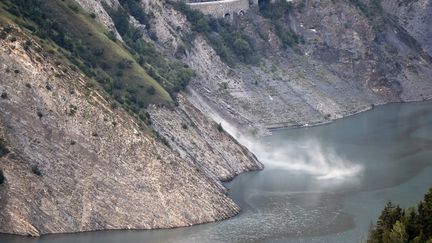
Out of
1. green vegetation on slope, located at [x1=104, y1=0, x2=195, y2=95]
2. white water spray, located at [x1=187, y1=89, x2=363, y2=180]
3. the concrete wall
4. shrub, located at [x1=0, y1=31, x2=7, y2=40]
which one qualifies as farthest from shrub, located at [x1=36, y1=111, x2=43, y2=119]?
the concrete wall

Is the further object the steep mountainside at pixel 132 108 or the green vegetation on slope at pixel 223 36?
the green vegetation on slope at pixel 223 36

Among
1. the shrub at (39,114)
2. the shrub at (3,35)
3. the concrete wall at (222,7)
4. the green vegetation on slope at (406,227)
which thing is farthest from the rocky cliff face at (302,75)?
the green vegetation on slope at (406,227)

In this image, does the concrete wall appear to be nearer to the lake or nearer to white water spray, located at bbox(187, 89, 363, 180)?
the lake

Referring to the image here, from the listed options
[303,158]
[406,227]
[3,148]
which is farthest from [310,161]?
[406,227]

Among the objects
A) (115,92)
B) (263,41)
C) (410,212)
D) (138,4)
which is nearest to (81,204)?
(115,92)

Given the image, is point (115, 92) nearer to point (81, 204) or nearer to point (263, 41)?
point (81, 204)

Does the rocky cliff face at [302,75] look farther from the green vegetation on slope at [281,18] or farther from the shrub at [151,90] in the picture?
the shrub at [151,90]

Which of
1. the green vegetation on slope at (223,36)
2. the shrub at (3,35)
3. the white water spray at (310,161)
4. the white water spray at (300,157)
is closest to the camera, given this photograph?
the shrub at (3,35)

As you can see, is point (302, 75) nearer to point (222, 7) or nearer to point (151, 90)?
point (222, 7)
